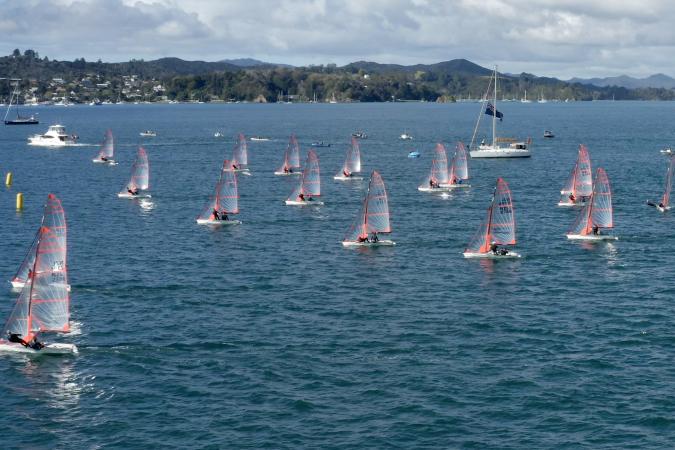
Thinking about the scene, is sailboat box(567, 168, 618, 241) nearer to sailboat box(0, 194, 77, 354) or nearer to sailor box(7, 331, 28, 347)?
sailboat box(0, 194, 77, 354)

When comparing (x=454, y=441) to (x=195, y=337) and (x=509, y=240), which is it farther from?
(x=509, y=240)

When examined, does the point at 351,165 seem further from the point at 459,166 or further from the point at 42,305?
the point at 42,305

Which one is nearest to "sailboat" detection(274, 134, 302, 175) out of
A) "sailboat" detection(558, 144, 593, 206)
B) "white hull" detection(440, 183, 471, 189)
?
"white hull" detection(440, 183, 471, 189)

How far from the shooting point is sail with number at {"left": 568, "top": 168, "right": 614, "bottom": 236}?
341ft

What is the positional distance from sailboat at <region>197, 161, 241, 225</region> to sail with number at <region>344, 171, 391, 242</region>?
2049 centimetres

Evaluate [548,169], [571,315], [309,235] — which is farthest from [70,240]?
[548,169]

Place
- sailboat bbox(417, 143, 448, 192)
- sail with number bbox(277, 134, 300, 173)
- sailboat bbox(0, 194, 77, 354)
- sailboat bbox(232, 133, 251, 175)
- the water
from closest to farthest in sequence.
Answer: the water
sailboat bbox(0, 194, 77, 354)
sailboat bbox(417, 143, 448, 192)
sail with number bbox(277, 134, 300, 173)
sailboat bbox(232, 133, 251, 175)

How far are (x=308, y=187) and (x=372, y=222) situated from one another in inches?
1352

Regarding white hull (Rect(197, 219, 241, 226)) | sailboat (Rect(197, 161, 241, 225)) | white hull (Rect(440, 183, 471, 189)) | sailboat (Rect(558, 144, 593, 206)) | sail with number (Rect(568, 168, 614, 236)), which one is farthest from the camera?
white hull (Rect(440, 183, 471, 189))

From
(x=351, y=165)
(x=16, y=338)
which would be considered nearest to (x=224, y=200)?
(x=351, y=165)

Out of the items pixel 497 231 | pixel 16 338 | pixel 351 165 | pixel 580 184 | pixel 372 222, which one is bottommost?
pixel 16 338

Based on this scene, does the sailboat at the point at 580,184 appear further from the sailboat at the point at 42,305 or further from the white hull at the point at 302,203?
the sailboat at the point at 42,305

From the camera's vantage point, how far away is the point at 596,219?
10556 cm

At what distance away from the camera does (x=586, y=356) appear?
2542 inches
